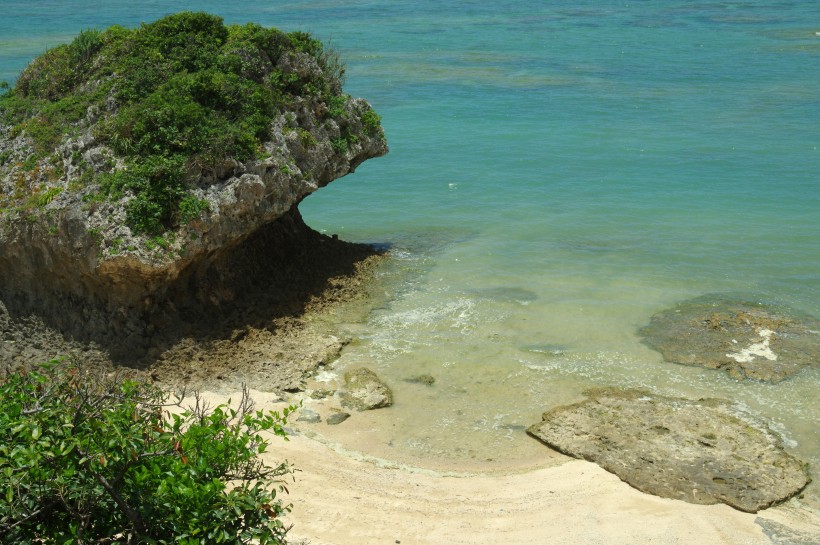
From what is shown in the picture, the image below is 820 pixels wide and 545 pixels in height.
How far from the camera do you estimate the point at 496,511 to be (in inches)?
508

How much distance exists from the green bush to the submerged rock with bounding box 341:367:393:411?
6.32 meters

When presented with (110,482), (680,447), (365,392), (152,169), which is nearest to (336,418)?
(365,392)

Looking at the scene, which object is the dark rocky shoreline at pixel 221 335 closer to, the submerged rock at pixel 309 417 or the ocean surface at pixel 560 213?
the submerged rock at pixel 309 417

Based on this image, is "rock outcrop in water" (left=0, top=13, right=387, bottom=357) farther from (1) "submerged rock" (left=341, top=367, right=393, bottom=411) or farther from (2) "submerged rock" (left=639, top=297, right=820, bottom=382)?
(2) "submerged rock" (left=639, top=297, right=820, bottom=382)

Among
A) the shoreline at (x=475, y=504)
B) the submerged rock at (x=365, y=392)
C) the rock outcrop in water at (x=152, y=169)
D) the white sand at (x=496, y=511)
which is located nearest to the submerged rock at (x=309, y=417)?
the shoreline at (x=475, y=504)

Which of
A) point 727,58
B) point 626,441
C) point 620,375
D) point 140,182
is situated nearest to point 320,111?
point 140,182

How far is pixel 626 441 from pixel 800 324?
6.51 meters

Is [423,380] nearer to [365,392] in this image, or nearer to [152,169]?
[365,392]

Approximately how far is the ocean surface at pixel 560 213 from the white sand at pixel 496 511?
0.79 m

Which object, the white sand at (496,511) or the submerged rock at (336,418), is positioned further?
the submerged rock at (336,418)

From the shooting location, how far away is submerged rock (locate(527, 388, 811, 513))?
13.4m

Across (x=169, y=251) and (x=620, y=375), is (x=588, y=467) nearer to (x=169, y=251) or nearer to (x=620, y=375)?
(x=620, y=375)

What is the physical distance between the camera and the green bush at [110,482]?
27.5 ft

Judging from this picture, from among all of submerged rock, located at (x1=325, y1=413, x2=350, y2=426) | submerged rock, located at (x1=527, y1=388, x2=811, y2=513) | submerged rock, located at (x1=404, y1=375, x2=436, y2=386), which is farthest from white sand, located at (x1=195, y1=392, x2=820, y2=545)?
submerged rock, located at (x1=404, y1=375, x2=436, y2=386)
